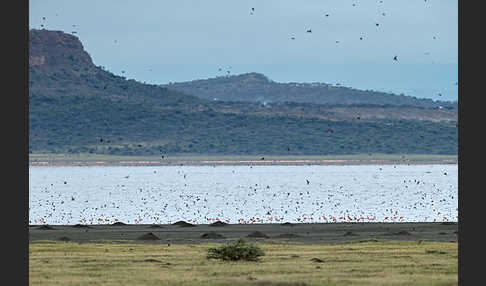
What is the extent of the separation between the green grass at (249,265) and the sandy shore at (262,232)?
3.82 m

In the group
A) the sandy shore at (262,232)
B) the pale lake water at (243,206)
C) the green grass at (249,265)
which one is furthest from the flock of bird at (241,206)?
the green grass at (249,265)

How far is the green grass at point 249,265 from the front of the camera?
82.4ft

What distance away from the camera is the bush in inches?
1163

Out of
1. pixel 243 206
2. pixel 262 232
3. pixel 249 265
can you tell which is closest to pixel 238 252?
pixel 249 265

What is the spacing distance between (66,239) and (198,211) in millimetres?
35694

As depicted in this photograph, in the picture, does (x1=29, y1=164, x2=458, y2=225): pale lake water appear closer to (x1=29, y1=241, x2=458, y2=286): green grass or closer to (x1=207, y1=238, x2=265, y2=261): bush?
(x1=29, y1=241, x2=458, y2=286): green grass

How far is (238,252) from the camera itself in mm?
29734

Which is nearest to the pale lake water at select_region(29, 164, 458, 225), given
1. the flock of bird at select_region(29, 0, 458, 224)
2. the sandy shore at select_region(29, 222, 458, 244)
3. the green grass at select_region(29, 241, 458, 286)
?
the flock of bird at select_region(29, 0, 458, 224)

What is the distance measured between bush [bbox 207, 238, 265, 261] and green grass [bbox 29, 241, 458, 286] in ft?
0.98

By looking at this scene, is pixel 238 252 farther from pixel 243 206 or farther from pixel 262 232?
pixel 243 206
